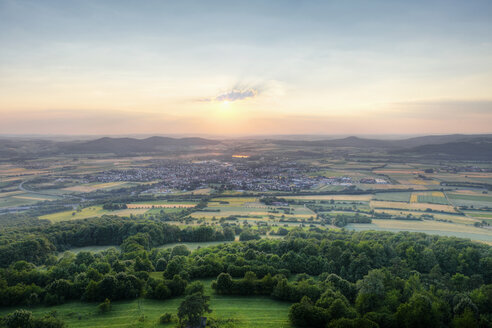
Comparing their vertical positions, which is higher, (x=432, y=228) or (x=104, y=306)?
(x=104, y=306)

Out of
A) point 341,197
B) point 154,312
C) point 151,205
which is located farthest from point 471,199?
point 154,312

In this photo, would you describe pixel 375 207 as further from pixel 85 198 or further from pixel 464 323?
pixel 85 198

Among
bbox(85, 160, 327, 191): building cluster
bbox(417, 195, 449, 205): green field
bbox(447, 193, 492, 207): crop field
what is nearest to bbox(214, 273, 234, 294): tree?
bbox(85, 160, 327, 191): building cluster

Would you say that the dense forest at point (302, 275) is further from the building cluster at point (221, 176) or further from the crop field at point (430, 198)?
the building cluster at point (221, 176)

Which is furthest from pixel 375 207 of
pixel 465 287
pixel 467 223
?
pixel 465 287

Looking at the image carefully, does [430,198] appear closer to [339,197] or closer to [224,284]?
[339,197]
